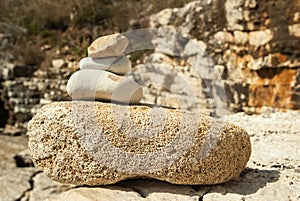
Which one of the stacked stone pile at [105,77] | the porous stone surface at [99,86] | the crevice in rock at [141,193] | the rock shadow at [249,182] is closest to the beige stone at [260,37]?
the rock shadow at [249,182]

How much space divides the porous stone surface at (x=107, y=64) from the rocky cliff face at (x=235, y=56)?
249 cm

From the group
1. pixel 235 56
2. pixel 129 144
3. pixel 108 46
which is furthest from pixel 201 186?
pixel 235 56

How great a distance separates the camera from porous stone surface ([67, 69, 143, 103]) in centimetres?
180

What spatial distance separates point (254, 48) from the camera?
466 centimetres

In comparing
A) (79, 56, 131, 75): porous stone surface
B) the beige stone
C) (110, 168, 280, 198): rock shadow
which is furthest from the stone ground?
the beige stone

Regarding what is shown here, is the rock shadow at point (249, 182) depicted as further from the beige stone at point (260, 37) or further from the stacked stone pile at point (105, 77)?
the beige stone at point (260, 37)

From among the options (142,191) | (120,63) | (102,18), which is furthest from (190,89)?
(102,18)

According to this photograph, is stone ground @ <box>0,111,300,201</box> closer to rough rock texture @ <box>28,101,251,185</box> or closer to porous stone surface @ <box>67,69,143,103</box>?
rough rock texture @ <box>28,101,251,185</box>

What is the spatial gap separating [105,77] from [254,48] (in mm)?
3371

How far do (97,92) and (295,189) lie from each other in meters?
1.14

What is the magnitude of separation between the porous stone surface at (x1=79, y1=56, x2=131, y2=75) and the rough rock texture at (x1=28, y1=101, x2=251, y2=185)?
33 centimetres

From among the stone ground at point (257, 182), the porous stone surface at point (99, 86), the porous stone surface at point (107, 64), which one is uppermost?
the porous stone surface at point (107, 64)

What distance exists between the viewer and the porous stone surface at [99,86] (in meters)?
1.80

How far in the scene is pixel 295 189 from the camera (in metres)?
1.68
